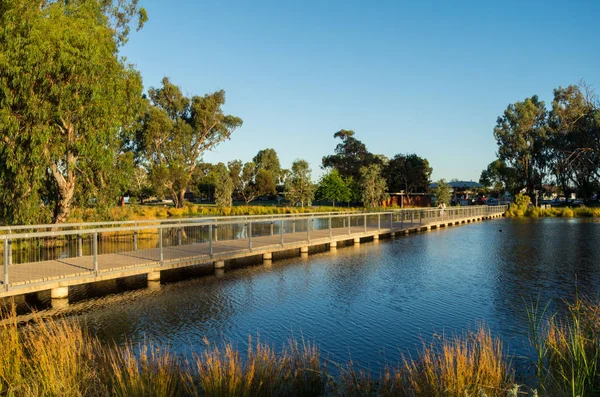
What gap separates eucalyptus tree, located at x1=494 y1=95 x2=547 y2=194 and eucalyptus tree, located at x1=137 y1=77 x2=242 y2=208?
38537mm

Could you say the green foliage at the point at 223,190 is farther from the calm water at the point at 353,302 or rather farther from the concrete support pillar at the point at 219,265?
the concrete support pillar at the point at 219,265

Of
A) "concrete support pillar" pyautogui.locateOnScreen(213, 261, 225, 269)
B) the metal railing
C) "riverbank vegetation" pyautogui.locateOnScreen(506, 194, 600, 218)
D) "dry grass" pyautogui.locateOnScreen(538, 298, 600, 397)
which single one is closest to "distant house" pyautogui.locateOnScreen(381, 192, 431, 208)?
"riverbank vegetation" pyautogui.locateOnScreen(506, 194, 600, 218)

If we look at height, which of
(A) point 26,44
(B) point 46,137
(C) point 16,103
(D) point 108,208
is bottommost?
(D) point 108,208

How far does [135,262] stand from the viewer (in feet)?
44.3

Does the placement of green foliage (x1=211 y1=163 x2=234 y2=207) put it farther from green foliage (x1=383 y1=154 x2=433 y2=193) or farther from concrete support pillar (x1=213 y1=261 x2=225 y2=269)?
concrete support pillar (x1=213 y1=261 x2=225 y2=269)

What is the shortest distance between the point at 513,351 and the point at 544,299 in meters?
4.65

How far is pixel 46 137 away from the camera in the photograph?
17734 millimetres

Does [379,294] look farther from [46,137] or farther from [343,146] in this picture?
[343,146]

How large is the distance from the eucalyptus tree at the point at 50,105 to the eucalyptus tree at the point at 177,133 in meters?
29.9

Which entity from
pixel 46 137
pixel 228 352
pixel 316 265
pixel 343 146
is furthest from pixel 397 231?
pixel 343 146

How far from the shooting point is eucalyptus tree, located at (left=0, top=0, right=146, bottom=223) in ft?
57.2

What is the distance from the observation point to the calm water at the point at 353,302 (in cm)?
902

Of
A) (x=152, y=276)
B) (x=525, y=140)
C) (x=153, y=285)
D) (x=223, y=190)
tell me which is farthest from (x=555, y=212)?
(x=153, y=285)

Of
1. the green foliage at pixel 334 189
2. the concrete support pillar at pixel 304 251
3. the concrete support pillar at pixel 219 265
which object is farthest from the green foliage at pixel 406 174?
the concrete support pillar at pixel 219 265
